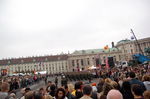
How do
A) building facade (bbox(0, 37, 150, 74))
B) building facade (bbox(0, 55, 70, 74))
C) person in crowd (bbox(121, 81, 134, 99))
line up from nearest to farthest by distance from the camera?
1. person in crowd (bbox(121, 81, 134, 99))
2. building facade (bbox(0, 37, 150, 74))
3. building facade (bbox(0, 55, 70, 74))

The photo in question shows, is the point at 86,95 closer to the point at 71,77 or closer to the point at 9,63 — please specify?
the point at 71,77

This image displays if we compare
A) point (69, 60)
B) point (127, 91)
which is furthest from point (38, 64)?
point (127, 91)

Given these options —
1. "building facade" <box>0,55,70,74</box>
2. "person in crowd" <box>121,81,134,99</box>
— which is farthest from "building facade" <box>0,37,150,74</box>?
"person in crowd" <box>121,81,134,99</box>

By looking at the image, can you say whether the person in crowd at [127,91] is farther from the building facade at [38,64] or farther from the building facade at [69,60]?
the building facade at [38,64]

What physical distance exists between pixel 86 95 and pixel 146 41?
90.1 m

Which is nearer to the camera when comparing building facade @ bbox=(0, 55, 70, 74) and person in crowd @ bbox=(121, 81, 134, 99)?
person in crowd @ bbox=(121, 81, 134, 99)

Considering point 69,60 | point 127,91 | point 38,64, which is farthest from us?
Answer: point 38,64

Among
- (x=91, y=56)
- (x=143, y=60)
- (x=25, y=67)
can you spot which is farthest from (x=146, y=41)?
(x=25, y=67)

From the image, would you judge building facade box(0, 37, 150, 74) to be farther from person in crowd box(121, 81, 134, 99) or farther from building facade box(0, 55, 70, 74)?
person in crowd box(121, 81, 134, 99)

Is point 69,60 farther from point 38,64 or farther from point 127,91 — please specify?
point 127,91

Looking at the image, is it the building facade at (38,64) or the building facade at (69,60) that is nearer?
the building facade at (69,60)

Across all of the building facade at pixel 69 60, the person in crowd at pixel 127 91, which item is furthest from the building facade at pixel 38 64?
the person in crowd at pixel 127 91

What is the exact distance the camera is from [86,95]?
496 cm

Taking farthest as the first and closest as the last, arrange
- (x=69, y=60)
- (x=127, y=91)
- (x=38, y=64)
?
(x=38, y=64) < (x=69, y=60) < (x=127, y=91)
